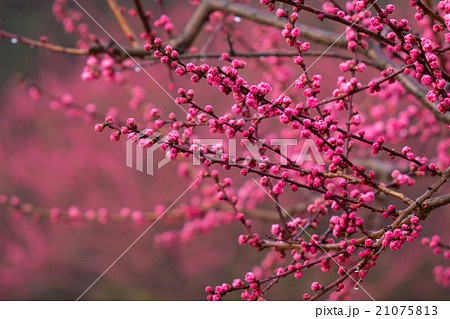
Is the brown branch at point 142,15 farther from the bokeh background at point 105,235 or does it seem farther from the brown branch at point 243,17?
the bokeh background at point 105,235

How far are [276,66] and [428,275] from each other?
188cm

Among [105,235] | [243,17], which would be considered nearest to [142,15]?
[243,17]

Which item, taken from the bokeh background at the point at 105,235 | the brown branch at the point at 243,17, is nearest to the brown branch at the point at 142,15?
the brown branch at the point at 243,17

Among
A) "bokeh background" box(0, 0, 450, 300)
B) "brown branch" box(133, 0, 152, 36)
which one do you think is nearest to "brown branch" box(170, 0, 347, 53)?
"brown branch" box(133, 0, 152, 36)

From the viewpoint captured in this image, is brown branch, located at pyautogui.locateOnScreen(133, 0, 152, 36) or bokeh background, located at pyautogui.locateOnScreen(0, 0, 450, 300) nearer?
brown branch, located at pyautogui.locateOnScreen(133, 0, 152, 36)

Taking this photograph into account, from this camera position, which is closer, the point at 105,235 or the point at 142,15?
the point at 142,15

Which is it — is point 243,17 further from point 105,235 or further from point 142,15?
point 105,235

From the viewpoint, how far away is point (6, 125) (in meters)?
3.50

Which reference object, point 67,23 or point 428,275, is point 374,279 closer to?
point 428,275

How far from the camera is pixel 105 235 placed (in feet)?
10.1

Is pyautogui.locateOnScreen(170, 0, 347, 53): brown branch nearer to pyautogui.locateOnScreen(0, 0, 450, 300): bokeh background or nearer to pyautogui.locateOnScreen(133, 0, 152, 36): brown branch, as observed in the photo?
pyautogui.locateOnScreen(133, 0, 152, 36): brown branch

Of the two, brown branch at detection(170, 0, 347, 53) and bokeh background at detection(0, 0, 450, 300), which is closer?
brown branch at detection(170, 0, 347, 53)

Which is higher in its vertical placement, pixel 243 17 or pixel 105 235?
pixel 105 235

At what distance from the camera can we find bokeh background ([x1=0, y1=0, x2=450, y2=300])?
298cm
